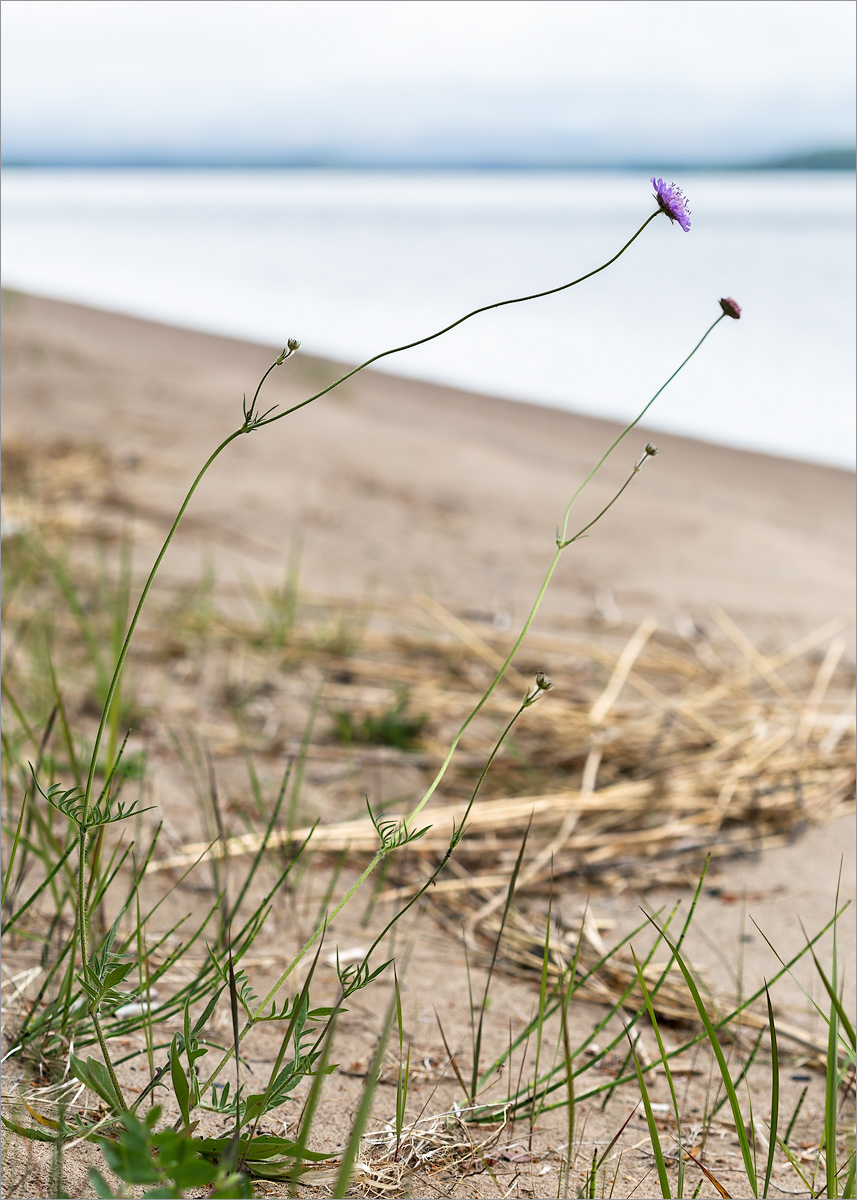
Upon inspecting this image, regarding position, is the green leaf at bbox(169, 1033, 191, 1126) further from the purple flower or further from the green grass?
the purple flower

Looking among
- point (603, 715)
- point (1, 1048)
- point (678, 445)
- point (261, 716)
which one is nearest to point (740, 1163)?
point (1, 1048)

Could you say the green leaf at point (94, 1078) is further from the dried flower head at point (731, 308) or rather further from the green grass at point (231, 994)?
the dried flower head at point (731, 308)

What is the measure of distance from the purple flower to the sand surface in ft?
3.49

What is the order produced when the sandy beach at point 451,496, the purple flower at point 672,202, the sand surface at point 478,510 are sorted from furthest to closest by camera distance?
the sandy beach at point 451,496 < the sand surface at point 478,510 < the purple flower at point 672,202

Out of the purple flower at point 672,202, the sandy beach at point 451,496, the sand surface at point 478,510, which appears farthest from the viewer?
the sandy beach at point 451,496

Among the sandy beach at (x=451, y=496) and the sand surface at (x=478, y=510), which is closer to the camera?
the sand surface at (x=478, y=510)

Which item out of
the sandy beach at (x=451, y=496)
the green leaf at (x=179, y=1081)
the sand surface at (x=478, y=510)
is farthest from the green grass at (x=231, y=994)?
the sandy beach at (x=451, y=496)

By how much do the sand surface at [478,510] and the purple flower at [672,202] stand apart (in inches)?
41.9

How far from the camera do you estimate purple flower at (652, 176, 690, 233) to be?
2.47 ft

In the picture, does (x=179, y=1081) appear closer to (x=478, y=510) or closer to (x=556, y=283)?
(x=478, y=510)

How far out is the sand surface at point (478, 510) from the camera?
3.25m

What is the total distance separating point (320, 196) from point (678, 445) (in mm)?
25311

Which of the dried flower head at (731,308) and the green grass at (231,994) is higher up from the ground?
the dried flower head at (731,308)

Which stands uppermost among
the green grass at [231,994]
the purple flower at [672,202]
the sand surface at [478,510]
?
the purple flower at [672,202]
